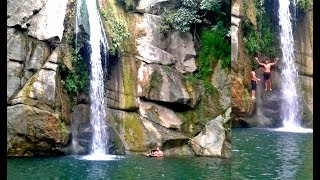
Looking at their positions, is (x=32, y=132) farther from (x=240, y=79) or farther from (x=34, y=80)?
(x=240, y=79)

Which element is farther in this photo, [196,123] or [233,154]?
[196,123]

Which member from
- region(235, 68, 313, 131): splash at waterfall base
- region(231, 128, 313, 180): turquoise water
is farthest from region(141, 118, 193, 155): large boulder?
region(235, 68, 313, 131): splash at waterfall base

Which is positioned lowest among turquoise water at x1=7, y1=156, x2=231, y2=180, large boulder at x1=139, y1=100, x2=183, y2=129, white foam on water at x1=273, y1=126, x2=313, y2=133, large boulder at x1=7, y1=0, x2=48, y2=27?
turquoise water at x1=7, y1=156, x2=231, y2=180

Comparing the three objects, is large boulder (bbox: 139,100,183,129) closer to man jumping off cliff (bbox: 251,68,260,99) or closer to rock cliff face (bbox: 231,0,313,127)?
rock cliff face (bbox: 231,0,313,127)

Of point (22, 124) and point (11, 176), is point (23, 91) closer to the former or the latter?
point (22, 124)

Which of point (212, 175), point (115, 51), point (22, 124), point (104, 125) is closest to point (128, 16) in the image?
point (115, 51)

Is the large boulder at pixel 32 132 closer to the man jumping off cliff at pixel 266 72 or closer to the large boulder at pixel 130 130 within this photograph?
the large boulder at pixel 130 130

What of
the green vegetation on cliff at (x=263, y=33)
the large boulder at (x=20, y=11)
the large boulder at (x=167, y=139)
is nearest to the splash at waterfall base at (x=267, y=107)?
the green vegetation on cliff at (x=263, y=33)

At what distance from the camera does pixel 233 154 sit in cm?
537

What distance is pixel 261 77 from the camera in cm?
538

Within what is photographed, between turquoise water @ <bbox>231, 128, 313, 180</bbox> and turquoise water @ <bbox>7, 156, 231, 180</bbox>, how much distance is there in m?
2.21

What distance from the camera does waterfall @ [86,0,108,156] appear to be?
1065 centimetres

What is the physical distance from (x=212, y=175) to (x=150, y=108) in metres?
3.34

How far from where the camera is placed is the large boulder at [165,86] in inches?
419
